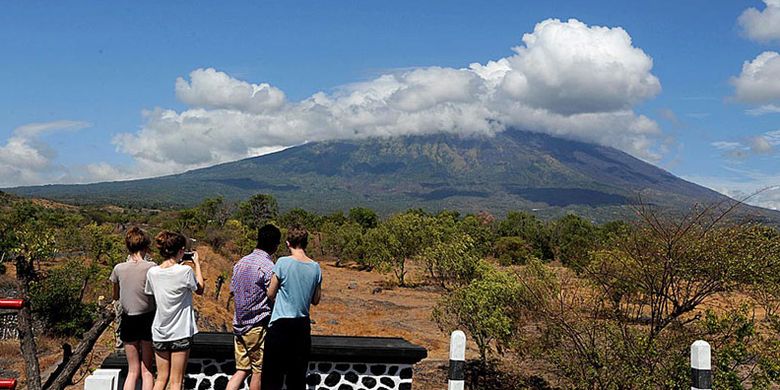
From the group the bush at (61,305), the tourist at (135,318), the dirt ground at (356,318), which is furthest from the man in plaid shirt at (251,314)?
the bush at (61,305)

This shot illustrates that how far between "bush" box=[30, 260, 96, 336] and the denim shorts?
41.1 ft

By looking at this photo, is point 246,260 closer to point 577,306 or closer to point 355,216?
point 577,306

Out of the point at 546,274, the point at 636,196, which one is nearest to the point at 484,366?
the point at 546,274

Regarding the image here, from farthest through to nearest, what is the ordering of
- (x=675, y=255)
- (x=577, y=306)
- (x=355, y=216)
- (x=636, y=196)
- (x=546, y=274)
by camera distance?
(x=355, y=216) → (x=546, y=274) → (x=577, y=306) → (x=636, y=196) → (x=675, y=255)

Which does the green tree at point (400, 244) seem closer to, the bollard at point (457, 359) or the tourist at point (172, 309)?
the bollard at point (457, 359)

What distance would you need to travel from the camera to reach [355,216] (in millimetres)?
54438

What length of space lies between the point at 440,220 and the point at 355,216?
17932mm

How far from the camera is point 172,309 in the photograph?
4285 mm

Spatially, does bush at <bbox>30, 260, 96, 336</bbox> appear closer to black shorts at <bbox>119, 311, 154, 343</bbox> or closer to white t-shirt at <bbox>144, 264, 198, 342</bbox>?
black shorts at <bbox>119, 311, 154, 343</bbox>

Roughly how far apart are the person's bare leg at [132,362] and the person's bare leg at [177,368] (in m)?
0.26

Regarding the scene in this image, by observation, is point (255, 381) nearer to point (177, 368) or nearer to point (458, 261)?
point (177, 368)

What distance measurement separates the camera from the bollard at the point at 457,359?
14.4 feet

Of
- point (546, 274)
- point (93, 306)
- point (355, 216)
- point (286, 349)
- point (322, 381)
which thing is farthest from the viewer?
point (355, 216)

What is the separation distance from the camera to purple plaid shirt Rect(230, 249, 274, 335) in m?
4.51
